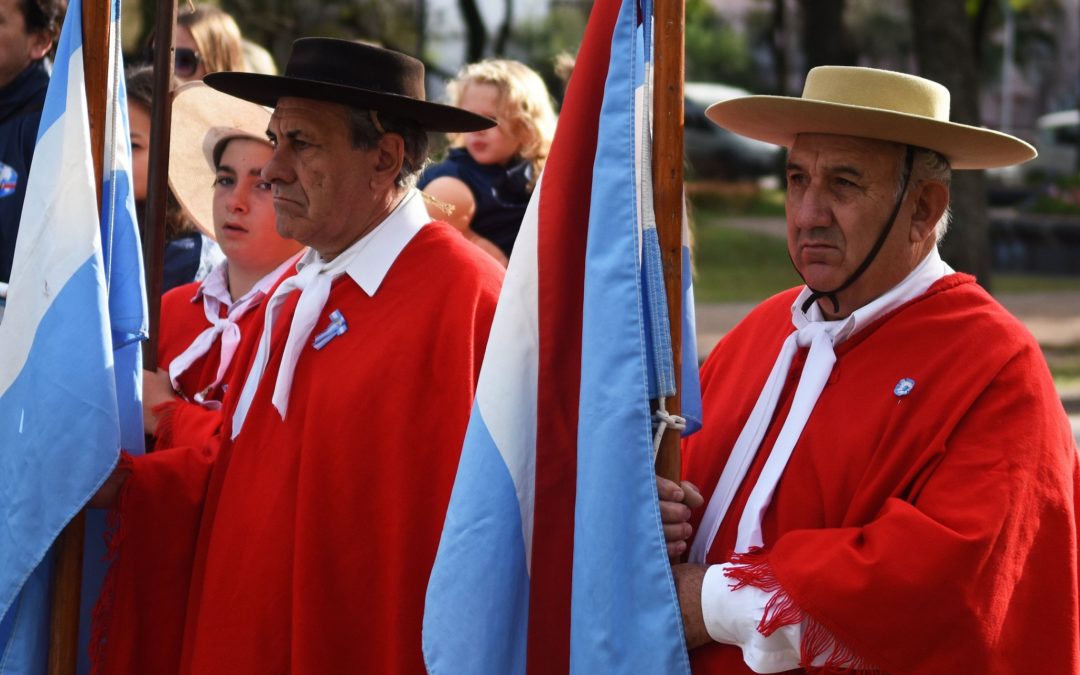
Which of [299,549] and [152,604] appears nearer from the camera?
[299,549]

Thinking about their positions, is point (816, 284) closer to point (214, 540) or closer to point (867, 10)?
point (214, 540)

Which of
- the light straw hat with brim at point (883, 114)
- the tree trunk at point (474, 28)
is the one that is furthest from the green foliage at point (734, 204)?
the light straw hat with brim at point (883, 114)

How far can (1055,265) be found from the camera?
67.8 ft

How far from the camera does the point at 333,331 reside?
3.49m

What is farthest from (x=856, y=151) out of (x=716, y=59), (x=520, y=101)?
(x=716, y=59)

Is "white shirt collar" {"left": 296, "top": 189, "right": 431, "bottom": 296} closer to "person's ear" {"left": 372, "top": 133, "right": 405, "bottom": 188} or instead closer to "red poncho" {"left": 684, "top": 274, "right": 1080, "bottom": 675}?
"person's ear" {"left": 372, "top": 133, "right": 405, "bottom": 188}

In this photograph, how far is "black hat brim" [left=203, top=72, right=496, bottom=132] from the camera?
3.46 meters

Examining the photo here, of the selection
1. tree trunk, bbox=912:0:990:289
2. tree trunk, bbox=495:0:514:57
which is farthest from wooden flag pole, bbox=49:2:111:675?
tree trunk, bbox=495:0:514:57

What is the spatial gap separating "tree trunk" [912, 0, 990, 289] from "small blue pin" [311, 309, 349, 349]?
9.85 metres

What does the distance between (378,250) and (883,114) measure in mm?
1317

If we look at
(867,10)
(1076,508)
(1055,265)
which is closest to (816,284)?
(1076,508)

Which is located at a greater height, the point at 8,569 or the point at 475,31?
the point at 475,31

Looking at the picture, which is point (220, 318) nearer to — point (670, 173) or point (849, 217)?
point (670, 173)

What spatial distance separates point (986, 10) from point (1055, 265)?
5.94 metres
